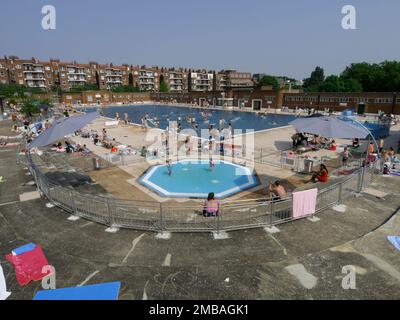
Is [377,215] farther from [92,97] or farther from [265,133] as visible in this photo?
[92,97]


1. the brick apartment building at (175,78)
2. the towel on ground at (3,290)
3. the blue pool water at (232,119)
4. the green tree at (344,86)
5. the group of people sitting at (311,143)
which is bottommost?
the towel on ground at (3,290)

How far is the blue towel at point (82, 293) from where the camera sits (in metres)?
6.07

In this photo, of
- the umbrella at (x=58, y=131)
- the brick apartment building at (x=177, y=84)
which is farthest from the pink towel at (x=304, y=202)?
the brick apartment building at (x=177, y=84)

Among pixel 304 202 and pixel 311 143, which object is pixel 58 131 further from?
pixel 311 143

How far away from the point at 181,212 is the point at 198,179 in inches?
254

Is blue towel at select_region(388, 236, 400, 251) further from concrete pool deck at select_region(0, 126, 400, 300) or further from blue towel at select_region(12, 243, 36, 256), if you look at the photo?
blue towel at select_region(12, 243, 36, 256)

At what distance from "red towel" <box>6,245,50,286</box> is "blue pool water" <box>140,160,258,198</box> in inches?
290

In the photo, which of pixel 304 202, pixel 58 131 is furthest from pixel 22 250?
pixel 304 202

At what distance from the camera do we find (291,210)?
9.74 metres

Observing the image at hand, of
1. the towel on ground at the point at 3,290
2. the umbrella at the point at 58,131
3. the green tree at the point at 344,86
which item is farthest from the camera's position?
the green tree at the point at 344,86

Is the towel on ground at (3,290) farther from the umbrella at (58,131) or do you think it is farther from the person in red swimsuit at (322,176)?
the person in red swimsuit at (322,176)

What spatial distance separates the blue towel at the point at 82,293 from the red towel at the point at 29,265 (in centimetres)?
84

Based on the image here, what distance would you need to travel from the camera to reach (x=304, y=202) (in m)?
9.79

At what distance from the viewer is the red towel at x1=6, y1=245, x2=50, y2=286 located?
693 centimetres
